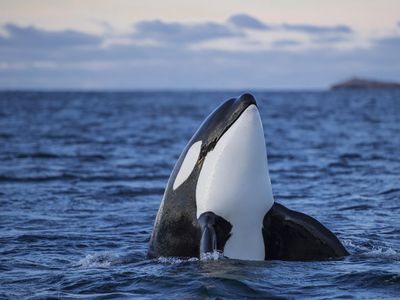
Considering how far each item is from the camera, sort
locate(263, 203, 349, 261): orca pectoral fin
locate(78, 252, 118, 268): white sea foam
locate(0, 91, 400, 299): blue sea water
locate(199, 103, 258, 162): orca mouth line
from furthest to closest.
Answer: locate(78, 252, 118, 268): white sea foam < locate(263, 203, 349, 261): orca pectoral fin < locate(199, 103, 258, 162): orca mouth line < locate(0, 91, 400, 299): blue sea water

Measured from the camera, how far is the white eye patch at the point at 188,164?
10.0m

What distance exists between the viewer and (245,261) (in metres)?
9.61

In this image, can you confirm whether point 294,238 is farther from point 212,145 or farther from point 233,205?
point 212,145

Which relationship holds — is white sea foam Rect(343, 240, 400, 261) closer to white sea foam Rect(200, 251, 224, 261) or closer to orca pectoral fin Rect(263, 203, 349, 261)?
orca pectoral fin Rect(263, 203, 349, 261)

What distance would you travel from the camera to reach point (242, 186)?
31.4 ft

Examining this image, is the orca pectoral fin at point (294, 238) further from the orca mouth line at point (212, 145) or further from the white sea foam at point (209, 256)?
the orca mouth line at point (212, 145)

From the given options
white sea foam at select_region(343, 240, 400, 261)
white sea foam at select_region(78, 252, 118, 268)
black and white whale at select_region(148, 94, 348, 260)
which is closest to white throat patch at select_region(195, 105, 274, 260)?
black and white whale at select_region(148, 94, 348, 260)

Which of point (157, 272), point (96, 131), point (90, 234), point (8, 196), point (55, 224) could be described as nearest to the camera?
point (157, 272)

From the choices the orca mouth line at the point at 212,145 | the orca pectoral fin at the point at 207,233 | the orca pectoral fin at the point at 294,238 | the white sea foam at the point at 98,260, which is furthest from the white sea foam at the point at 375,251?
the white sea foam at the point at 98,260

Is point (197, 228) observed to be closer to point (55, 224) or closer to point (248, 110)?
point (248, 110)

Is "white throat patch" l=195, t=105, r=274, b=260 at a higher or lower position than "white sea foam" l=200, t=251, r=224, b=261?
higher

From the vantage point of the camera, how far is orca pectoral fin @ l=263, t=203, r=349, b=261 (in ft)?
32.4

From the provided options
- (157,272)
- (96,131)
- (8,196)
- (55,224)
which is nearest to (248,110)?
(157,272)

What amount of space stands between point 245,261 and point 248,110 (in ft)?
5.75
